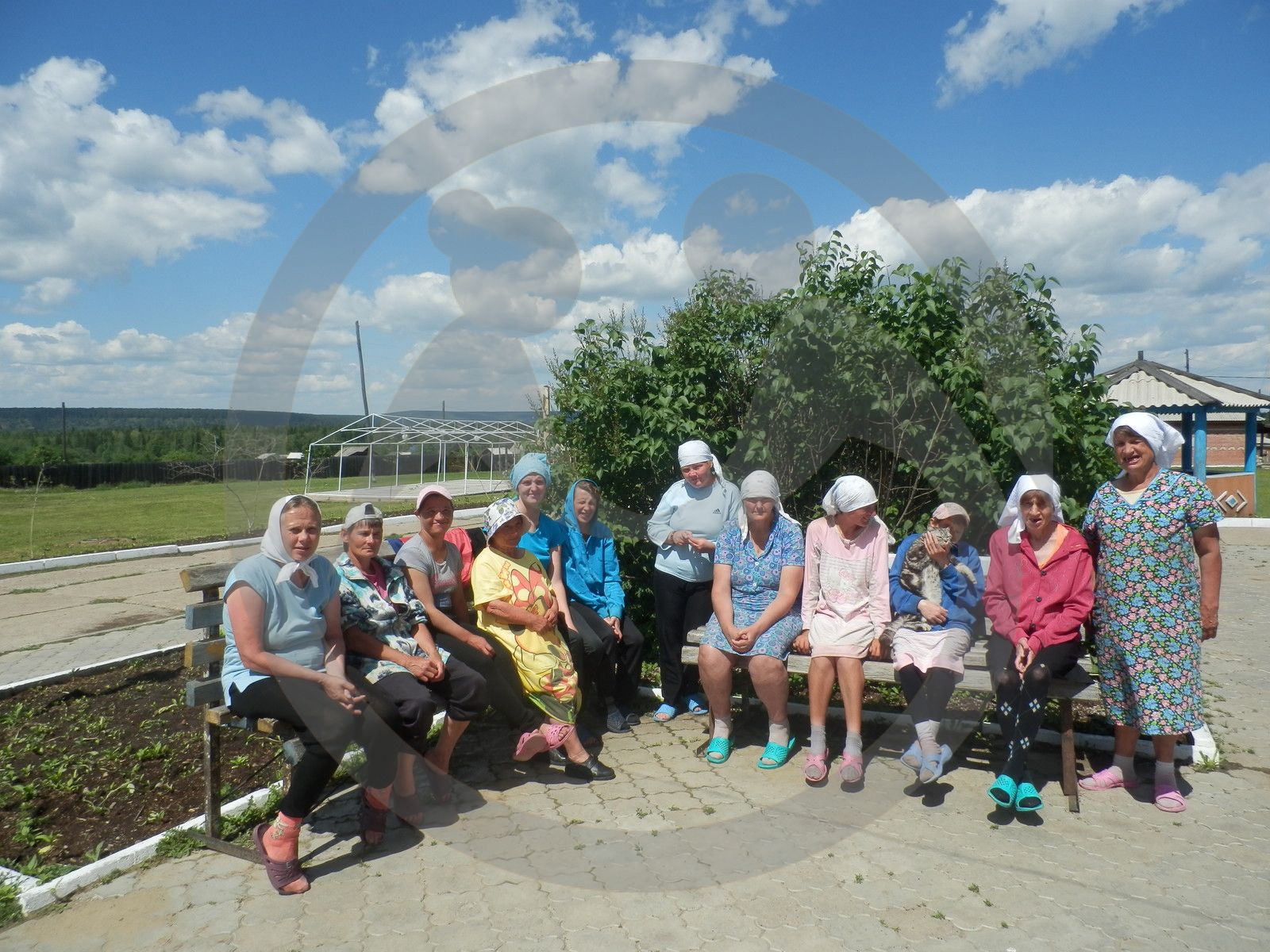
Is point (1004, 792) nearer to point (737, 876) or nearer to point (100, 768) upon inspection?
point (737, 876)

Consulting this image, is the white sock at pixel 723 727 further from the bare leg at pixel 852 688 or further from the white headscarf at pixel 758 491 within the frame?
the white headscarf at pixel 758 491

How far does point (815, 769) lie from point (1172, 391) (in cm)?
1647

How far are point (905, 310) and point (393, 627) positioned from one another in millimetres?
3473

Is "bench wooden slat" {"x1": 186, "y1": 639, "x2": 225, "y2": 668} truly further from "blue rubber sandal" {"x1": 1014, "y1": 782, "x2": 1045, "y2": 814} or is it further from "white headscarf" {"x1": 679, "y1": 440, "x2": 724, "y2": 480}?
"blue rubber sandal" {"x1": 1014, "y1": 782, "x2": 1045, "y2": 814}

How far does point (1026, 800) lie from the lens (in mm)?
3646

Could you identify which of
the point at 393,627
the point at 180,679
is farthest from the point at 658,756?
the point at 180,679

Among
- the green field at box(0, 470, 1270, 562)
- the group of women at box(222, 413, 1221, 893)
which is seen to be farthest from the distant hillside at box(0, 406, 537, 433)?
the group of women at box(222, 413, 1221, 893)

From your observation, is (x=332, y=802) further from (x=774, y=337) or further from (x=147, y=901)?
(x=774, y=337)

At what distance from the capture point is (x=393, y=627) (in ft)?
13.1

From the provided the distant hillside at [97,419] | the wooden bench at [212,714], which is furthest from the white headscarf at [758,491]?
the distant hillside at [97,419]

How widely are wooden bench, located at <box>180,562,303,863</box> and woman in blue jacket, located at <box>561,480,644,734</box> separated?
176 centimetres

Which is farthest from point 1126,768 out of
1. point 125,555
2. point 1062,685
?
point 125,555

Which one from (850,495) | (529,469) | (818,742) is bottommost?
(818,742)

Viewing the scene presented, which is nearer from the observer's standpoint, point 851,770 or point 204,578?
point 204,578
